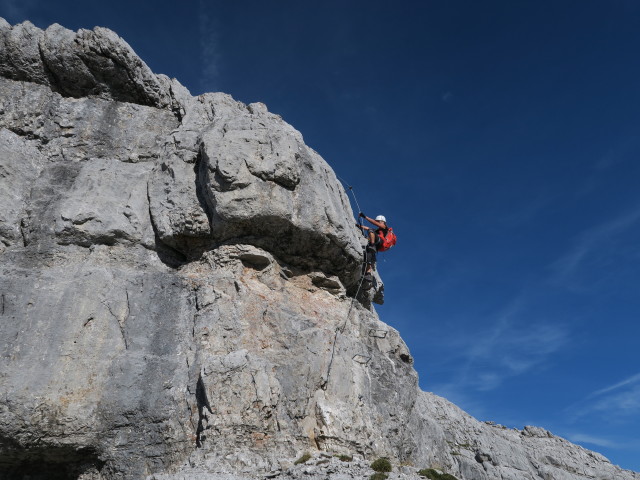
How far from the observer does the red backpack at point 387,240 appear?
26766 millimetres

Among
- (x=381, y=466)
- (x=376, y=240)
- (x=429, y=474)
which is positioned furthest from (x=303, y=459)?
(x=376, y=240)

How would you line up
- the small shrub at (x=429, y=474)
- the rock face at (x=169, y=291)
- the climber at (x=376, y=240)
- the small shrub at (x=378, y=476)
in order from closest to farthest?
the small shrub at (x=378, y=476) < the rock face at (x=169, y=291) < the small shrub at (x=429, y=474) < the climber at (x=376, y=240)

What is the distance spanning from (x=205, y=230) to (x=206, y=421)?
7.81m

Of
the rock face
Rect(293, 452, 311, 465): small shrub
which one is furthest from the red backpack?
Rect(293, 452, 311, 465): small shrub

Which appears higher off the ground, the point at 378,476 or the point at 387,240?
the point at 387,240

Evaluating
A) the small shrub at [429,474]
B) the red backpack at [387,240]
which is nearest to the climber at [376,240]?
the red backpack at [387,240]

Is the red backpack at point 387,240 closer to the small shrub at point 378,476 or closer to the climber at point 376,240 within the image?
the climber at point 376,240

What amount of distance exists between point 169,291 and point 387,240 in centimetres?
1117

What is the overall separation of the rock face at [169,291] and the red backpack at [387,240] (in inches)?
98.7

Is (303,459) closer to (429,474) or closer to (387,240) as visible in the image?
(429,474)

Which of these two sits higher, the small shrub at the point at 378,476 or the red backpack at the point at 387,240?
the red backpack at the point at 387,240

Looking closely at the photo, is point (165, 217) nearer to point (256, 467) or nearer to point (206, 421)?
point (206, 421)

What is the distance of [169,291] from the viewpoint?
20781 millimetres

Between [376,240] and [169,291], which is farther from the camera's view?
[376,240]
